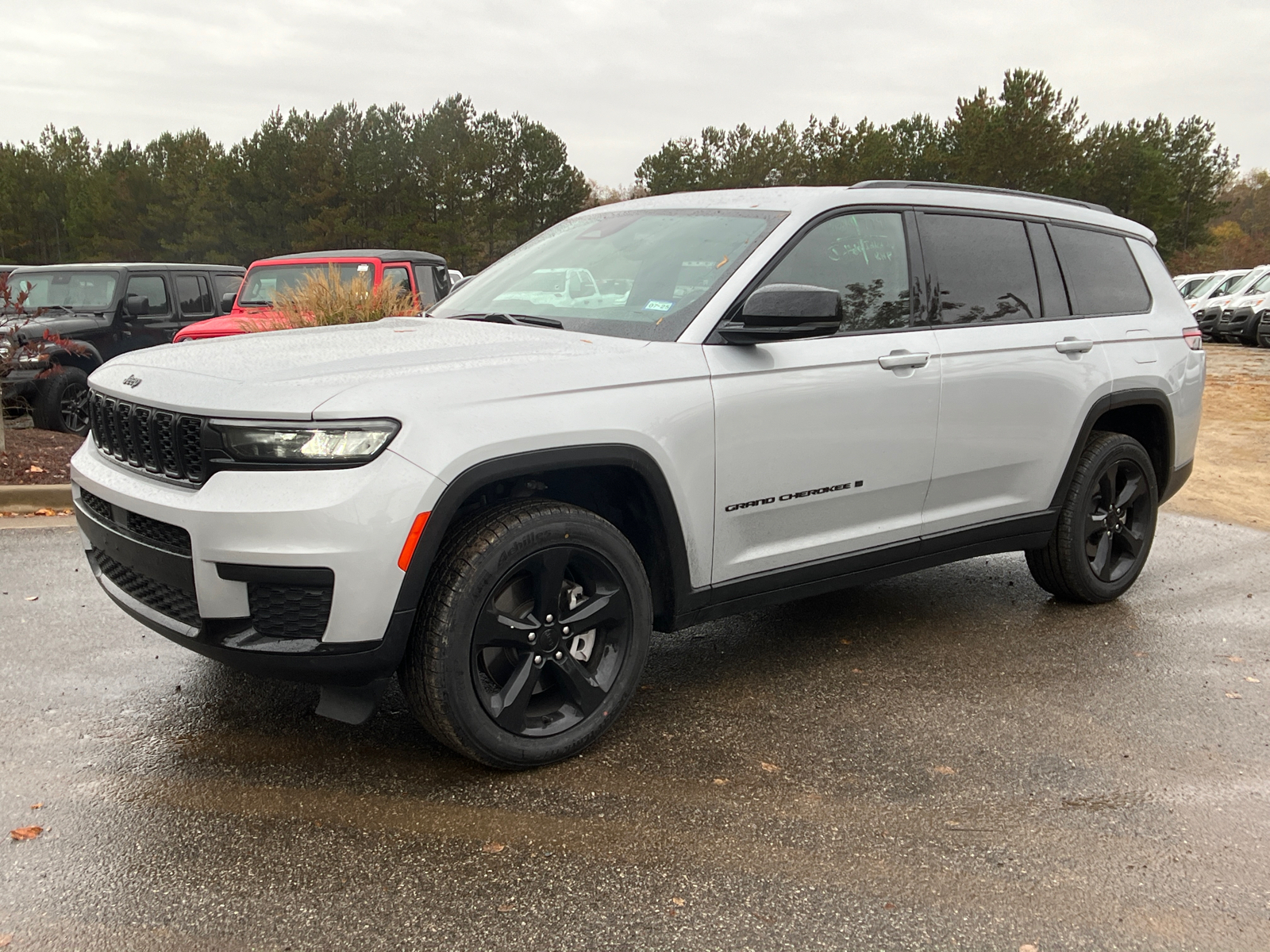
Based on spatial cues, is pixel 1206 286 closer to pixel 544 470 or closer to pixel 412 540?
pixel 544 470

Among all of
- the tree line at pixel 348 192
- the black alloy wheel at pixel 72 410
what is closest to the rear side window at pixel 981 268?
the black alloy wheel at pixel 72 410

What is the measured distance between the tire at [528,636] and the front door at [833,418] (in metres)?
0.45

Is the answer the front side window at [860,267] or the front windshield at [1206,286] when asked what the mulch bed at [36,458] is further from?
the front windshield at [1206,286]

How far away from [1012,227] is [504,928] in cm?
366

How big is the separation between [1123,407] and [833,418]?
7.03ft

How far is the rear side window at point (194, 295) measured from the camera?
1253 centimetres

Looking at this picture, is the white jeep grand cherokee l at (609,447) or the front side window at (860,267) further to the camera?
the front side window at (860,267)

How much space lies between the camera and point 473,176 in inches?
2640

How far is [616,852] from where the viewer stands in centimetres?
290

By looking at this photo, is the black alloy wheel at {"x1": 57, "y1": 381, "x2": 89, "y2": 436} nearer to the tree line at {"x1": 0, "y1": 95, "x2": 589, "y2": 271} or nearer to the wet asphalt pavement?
the wet asphalt pavement

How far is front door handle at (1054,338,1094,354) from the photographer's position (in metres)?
4.66

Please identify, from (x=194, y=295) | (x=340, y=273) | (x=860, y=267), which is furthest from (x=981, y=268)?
(x=194, y=295)

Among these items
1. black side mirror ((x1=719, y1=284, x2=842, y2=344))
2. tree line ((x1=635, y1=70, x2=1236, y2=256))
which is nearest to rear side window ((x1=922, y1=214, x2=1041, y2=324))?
black side mirror ((x1=719, y1=284, x2=842, y2=344))

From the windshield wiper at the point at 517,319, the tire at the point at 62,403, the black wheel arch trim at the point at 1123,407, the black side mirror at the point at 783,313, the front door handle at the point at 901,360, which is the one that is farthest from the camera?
the tire at the point at 62,403
